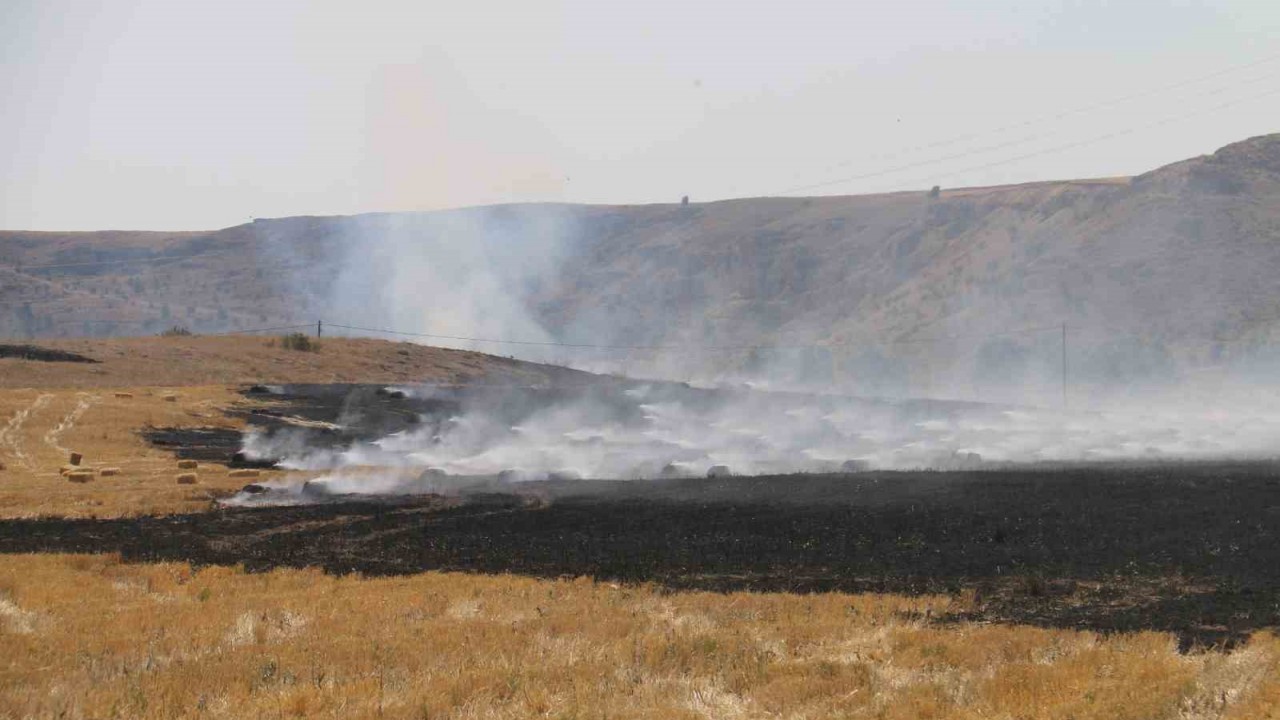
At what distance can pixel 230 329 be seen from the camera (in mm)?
178125

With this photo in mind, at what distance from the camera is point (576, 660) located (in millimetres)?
16906

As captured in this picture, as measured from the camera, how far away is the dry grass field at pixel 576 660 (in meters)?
14.1

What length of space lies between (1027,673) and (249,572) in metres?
18.6

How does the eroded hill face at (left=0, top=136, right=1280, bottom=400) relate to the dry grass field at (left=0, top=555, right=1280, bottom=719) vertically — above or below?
above

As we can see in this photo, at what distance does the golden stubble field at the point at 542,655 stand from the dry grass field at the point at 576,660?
0.05 metres

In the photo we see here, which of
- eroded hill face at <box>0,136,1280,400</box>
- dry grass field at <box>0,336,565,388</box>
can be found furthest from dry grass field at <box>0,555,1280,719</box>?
eroded hill face at <box>0,136,1280,400</box>

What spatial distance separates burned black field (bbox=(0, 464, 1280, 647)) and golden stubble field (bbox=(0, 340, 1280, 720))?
211cm

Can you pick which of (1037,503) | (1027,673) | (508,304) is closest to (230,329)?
(508,304)

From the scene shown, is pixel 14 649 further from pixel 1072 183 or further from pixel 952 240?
pixel 1072 183

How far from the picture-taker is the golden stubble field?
14.1 meters

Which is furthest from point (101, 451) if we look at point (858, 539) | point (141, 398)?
point (858, 539)

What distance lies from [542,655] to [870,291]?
136493mm

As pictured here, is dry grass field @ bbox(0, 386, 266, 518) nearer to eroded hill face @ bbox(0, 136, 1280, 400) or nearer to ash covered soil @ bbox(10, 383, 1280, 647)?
ash covered soil @ bbox(10, 383, 1280, 647)

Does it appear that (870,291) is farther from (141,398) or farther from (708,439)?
(141,398)
